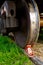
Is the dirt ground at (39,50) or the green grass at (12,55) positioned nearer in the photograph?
the green grass at (12,55)

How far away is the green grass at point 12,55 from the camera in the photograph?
3.01 meters

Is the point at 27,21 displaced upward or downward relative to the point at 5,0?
downward

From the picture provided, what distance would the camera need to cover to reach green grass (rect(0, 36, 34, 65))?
3014 millimetres

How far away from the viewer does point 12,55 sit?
129 inches

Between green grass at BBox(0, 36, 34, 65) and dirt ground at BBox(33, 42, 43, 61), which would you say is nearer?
green grass at BBox(0, 36, 34, 65)

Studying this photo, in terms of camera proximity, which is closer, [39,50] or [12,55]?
[12,55]

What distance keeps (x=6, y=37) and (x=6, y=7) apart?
0.71m

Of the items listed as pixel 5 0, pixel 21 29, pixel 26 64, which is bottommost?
pixel 26 64

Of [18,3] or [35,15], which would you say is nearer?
[35,15]

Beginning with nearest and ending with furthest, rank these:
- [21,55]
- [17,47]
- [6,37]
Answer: [21,55] < [17,47] < [6,37]

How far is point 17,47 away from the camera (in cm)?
354

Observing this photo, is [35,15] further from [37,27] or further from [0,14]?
[0,14]

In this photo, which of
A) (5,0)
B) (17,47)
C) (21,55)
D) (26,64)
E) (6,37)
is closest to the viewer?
(26,64)

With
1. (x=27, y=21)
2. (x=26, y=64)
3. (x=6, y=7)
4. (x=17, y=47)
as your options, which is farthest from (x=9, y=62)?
(x=6, y=7)
